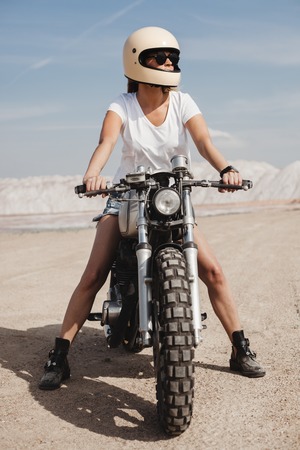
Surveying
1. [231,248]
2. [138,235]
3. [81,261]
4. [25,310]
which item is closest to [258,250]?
[231,248]

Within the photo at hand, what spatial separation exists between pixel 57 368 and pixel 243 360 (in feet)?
4.39

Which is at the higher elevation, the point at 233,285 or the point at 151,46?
the point at 151,46

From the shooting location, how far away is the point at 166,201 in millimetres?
3568

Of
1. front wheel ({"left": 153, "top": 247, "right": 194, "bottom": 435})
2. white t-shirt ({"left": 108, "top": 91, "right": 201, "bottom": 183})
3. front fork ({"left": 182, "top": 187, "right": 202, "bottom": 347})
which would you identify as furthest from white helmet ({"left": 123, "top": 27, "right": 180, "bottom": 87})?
Result: front wheel ({"left": 153, "top": 247, "right": 194, "bottom": 435})

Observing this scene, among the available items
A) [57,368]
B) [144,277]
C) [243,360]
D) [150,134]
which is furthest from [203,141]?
[57,368]

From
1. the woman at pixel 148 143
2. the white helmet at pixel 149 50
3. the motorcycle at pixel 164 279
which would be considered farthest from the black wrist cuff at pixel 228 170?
the white helmet at pixel 149 50

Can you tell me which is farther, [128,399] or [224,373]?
[224,373]

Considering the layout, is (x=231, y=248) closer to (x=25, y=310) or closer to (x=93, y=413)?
(x=25, y=310)

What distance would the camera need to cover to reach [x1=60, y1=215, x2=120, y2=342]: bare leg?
4246mm

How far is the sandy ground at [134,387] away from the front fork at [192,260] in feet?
1.97

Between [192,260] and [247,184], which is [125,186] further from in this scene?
[247,184]

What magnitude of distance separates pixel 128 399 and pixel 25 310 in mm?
3328

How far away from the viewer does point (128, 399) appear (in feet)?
13.0

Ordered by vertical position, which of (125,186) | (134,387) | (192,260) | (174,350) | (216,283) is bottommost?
(134,387)
